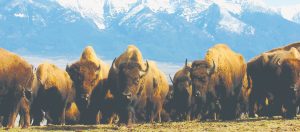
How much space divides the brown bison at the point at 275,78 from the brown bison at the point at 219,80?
0.91 m

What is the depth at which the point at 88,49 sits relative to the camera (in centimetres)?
2833

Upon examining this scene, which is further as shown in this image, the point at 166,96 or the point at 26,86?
the point at 166,96

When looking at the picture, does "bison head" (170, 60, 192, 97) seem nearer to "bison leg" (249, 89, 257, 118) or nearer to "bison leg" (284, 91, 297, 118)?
"bison leg" (249, 89, 257, 118)

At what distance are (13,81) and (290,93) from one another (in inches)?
459

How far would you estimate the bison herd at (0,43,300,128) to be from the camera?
21.9 meters

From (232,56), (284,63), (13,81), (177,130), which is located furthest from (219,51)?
(13,81)

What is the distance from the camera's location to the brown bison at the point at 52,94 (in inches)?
1035

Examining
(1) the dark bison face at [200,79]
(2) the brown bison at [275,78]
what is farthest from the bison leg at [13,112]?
(2) the brown bison at [275,78]

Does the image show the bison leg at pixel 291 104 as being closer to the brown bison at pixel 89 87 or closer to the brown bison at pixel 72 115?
the brown bison at pixel 89 87

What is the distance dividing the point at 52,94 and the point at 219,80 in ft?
25.4

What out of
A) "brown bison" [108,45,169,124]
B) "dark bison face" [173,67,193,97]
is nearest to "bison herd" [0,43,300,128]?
"brown bison" [108,45,169,124]

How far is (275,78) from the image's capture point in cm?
2556

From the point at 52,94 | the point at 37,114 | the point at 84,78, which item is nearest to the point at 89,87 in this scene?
the point at 84,78

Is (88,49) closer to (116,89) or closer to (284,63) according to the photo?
(116,89)
